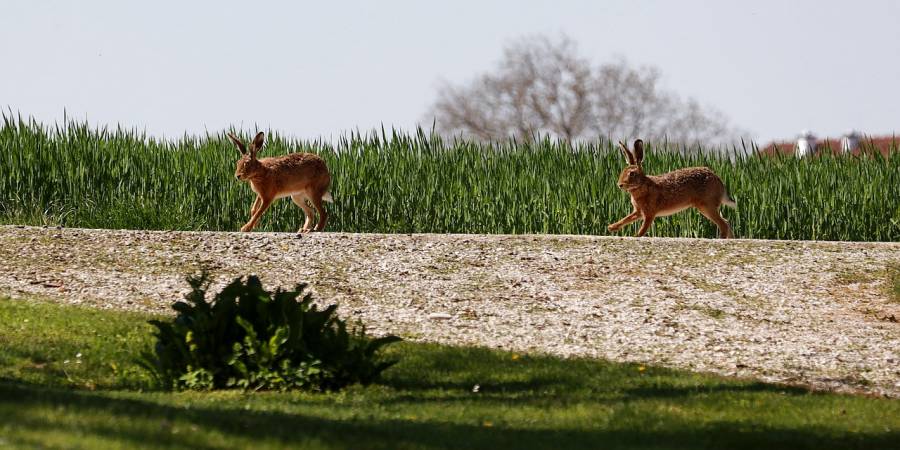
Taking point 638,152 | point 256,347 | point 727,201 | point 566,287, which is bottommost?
point 256,347

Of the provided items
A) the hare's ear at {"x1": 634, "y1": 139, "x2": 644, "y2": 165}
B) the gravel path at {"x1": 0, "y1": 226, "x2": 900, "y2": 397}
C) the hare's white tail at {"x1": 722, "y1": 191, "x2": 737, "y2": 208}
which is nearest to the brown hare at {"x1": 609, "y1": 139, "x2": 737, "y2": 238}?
the hare's ear at {"x1": 634, "y1": 139, "x2": 644, "y2": 165}

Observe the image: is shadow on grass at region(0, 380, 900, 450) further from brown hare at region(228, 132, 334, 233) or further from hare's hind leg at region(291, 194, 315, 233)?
hare's hind leg at region(291, 194, 315, 233)

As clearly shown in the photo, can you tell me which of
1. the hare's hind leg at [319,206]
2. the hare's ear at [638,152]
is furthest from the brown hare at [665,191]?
the hare's hind leg at [319,206]

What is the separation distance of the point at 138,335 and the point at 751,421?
5.19 meters

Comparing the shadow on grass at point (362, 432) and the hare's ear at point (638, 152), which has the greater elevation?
the hare's ear at point (638, 152)

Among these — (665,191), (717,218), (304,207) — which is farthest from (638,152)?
(304,207)

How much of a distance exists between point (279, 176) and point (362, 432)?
8.99m

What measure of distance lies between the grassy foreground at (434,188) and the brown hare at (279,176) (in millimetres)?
2116

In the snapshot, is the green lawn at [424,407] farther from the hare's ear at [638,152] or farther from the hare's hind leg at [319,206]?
the hare's ear at [638,152]

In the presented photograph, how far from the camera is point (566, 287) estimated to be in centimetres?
1217

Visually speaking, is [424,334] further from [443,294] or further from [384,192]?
[384,192]

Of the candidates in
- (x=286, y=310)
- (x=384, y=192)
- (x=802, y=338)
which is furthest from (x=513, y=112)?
(x=286, y=310)

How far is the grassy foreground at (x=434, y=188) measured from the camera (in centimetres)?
1678

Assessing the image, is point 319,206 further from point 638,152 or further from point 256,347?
point 256,347
